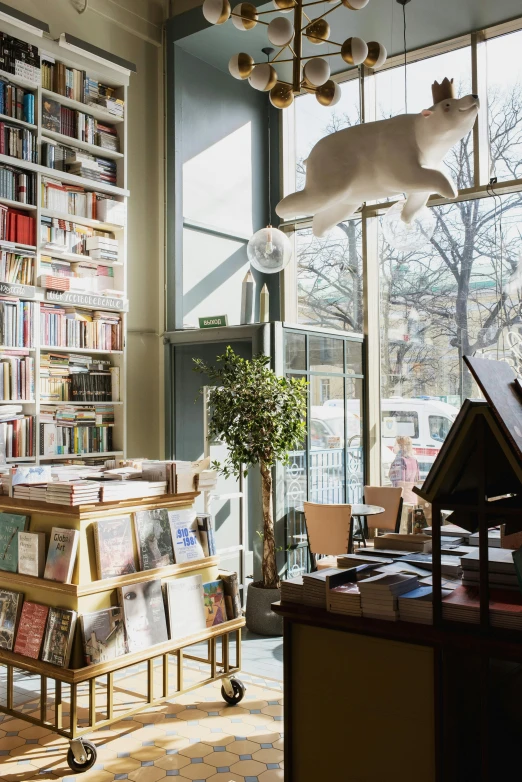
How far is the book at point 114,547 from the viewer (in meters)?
3.54

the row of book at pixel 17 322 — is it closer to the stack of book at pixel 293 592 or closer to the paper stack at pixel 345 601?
the stack of book at pixel 293 592

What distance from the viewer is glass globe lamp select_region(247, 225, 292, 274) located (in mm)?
5305

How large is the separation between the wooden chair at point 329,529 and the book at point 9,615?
232cm

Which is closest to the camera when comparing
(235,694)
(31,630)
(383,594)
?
(383,594)

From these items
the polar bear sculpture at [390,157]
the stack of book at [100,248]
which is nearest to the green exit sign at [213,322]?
the stack of book at [100,248]

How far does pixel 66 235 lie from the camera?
5.95 m

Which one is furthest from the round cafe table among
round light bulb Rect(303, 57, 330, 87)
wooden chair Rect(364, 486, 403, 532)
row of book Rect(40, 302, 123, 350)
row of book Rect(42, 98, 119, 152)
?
row of book Rect(42, 98, 119, 152)

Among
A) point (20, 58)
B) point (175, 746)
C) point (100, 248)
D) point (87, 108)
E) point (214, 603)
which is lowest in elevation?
point (175, 746)

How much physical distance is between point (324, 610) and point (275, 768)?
1.35 metres

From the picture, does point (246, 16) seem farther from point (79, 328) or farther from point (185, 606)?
point (79, 328)

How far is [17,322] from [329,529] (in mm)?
2770

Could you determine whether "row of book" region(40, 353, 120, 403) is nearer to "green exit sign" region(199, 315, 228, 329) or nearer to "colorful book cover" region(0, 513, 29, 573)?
"green exit sign" region(199, 315, 228, 329)

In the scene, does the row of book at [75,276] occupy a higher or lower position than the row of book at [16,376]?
higher

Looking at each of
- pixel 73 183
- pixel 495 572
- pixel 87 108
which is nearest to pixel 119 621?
pixel 495 572
